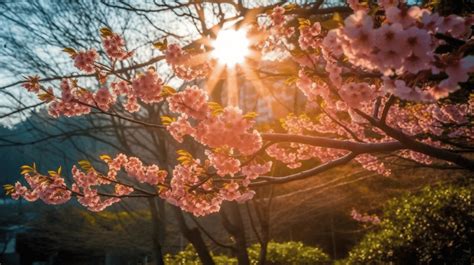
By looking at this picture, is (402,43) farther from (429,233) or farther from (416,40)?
(429,233)

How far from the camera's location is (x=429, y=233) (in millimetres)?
7949

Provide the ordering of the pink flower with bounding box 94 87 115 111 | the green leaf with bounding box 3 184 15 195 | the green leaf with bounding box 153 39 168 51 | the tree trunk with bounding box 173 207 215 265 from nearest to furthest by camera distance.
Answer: the green leaf with bounding box 153 39 168 51
the pink flower with bounding box 94 87 115 111
the green leaf with bounding box 3 184 15 195
the tree trunk with bounding box 173 207 215 265

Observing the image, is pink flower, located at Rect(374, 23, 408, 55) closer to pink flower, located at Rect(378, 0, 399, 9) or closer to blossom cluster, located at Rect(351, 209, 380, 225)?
pink flower, located at Rect(378, 0, 399, 9)

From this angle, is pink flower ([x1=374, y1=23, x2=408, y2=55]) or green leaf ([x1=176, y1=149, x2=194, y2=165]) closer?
pink flower ([x1=374, y1=23, x2=408, y2=55])

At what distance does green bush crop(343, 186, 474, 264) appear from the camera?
7.49 m

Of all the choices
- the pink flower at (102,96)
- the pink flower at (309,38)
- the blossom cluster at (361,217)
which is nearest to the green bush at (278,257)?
the blossom cluster at (361,217)

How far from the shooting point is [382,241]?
28.6 feet

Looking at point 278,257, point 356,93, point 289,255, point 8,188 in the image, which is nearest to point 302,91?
point 356,93

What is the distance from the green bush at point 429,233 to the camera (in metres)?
7.49

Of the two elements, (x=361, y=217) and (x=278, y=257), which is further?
(x=361, y=217)

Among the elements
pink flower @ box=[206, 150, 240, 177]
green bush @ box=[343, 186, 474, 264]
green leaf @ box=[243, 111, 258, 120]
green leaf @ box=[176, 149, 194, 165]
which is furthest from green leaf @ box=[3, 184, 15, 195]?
green bush @ box=[343, 186, 474, 264]

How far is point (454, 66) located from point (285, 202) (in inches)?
344

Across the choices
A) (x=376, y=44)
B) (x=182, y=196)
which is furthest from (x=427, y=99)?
(x=182, y=196)

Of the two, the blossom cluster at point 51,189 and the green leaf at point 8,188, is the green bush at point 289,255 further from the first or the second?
the green leaf at point 8,188
